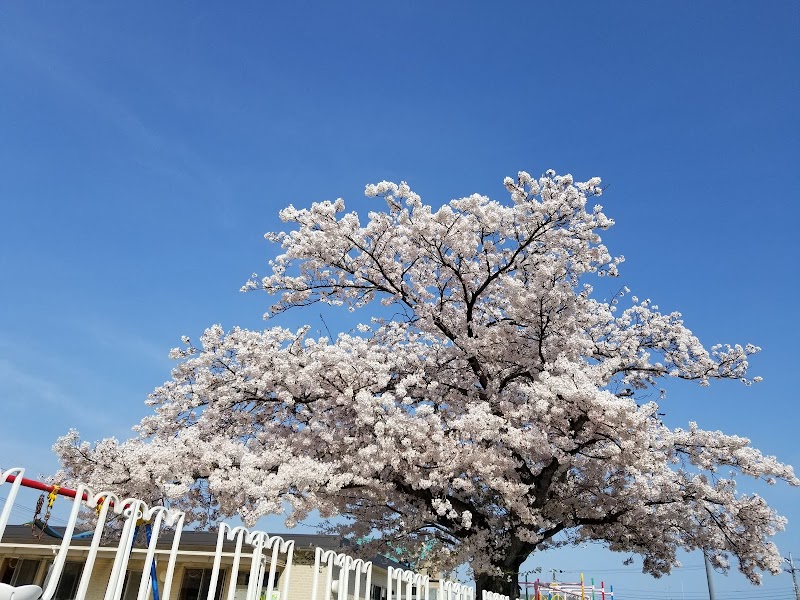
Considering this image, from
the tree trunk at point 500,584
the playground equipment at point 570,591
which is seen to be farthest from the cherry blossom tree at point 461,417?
the playground equipment at point 570,591

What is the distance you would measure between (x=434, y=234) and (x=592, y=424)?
5423mm

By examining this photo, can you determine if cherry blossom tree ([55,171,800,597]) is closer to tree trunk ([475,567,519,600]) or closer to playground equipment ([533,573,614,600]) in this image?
tree trunk ([475,567,519,600])

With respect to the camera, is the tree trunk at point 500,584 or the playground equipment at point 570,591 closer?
the tree trunk at point 500,584

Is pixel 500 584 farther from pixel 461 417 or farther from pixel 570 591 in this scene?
pixel 570 591

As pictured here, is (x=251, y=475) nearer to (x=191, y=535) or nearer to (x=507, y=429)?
(x=507, y=429)

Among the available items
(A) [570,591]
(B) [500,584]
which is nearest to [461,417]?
(B) [500,584]

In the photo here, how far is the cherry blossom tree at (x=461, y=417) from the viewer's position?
470 inches

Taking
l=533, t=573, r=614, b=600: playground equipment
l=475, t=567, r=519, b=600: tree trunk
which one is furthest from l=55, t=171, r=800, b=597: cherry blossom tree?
l=533, t=573, r=614, b=600: playground equipment

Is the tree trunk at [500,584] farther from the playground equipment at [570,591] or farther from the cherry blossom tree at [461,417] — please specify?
the playground equipment at [570,591]

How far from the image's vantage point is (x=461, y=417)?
1240 cm

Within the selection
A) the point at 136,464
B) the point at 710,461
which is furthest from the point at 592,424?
the point at 136,464

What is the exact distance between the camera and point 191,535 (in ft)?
77.2

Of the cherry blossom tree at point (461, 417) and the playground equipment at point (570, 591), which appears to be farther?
the playground equipment at point (570, 591)

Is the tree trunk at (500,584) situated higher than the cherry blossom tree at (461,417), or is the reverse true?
the cherry blossom tree at (461,417)
